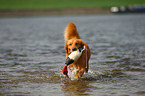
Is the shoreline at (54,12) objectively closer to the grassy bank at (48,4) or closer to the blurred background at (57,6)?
the blurred background at (57,6)

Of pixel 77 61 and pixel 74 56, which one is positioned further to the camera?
pixel 77 61

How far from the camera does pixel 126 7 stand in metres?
101

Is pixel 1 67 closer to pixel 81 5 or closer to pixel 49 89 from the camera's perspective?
pixel 49 89

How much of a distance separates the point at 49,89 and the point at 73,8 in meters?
107

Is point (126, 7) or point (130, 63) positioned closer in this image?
point (130, 63)

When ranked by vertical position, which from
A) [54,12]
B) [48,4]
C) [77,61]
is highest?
[48,4]

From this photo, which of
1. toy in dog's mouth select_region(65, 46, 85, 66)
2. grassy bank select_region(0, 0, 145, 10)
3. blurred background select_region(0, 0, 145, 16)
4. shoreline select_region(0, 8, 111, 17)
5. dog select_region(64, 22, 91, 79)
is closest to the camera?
toy in dog's mouth select_region(65, 46, 85, 66)

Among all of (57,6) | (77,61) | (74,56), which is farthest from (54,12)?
(74,56)

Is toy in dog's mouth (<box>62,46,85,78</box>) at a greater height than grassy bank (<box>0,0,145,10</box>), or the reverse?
grassy bank (<box>0,0,145,10</box>)

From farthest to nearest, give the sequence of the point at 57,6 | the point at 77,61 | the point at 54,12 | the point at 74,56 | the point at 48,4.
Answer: the point at 48,4 → the point at 57,6 → the point at 54,12 → the point at 77,61 → the point at 74,56

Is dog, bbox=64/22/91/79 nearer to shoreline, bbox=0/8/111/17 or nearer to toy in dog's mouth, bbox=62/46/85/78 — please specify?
toy in dog's mouth, bbox=62/46/85/78

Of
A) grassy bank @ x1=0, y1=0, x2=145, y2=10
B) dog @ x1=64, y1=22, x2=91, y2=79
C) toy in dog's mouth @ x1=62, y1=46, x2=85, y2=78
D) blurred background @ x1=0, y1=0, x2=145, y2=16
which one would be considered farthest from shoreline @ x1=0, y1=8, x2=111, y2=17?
toy in dog's mouth @ x1=62, y1=46, x2=85, y2=78

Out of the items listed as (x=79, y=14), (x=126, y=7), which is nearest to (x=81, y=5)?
(x=79, y=14)

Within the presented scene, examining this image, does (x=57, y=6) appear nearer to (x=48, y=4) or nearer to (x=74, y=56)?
(x=48, y=4)
